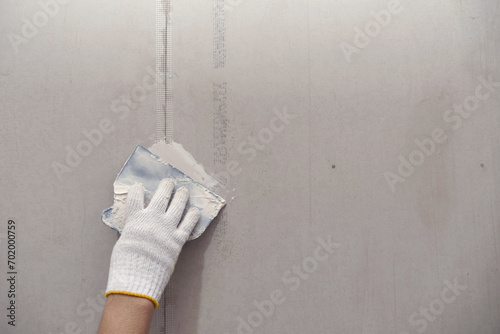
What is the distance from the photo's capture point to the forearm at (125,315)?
101 cm

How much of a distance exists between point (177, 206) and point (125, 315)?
0.38 metres

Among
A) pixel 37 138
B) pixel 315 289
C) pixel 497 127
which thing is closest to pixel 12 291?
pixel 37 138

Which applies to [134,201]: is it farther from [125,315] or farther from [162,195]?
[125,315]

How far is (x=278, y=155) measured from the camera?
1.25 metres

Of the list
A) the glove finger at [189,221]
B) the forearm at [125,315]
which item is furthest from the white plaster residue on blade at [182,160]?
the forearm at [125,315]

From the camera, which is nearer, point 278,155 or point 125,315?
point 125,315

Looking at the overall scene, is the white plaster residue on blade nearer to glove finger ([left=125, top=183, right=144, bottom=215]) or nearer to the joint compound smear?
the joint compound smear

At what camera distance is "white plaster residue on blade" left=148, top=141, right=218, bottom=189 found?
1229 mm

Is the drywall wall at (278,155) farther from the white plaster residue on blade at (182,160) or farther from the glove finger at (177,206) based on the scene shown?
the glove finger at (177,206)

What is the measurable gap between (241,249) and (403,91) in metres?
0.85

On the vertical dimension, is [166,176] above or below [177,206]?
above

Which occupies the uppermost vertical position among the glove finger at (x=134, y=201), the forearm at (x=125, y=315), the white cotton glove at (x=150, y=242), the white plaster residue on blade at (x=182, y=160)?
the white plaster residue on blade at (x=182, y=160)

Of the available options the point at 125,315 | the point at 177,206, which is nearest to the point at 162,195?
the point at 177,206

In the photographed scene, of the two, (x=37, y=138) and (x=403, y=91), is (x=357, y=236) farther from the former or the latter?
(x=37, y=138)
